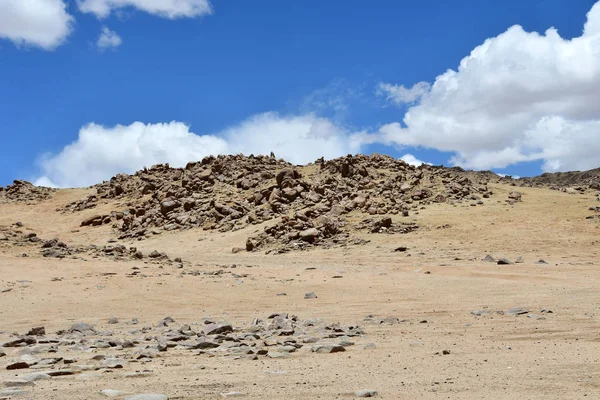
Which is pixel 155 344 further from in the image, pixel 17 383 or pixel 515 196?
pixel 515 196

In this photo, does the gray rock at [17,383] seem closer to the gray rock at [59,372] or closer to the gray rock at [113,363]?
the gray rock at [59,372]

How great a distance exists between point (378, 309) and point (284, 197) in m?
24.6

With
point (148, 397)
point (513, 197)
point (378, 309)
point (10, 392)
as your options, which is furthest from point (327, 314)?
point (513, 197)

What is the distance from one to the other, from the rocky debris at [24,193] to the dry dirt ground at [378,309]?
102ft

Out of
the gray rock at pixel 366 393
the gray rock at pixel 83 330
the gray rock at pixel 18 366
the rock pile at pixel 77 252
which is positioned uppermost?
the rock pile at pixel 77 252

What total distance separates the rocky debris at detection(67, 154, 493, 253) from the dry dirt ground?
2.67 m

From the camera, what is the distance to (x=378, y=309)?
1192 cm

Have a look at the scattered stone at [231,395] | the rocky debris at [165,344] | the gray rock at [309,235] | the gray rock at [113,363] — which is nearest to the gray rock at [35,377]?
the rocky debris at [165,344]

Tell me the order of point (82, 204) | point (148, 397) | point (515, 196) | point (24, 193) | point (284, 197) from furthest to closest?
point (24, 193), point (82, 204), point (284, 197), point (515, 196), point (148, 397)

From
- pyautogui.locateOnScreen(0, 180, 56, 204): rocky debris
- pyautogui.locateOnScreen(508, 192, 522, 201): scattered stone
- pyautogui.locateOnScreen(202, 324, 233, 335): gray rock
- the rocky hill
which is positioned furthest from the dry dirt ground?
the rocky hill

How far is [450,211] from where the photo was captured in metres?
32.2

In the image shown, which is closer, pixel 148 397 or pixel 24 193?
pixel 148 397

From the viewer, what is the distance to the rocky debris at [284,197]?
29.9 meters

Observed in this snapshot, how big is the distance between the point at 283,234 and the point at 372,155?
16100 mm
